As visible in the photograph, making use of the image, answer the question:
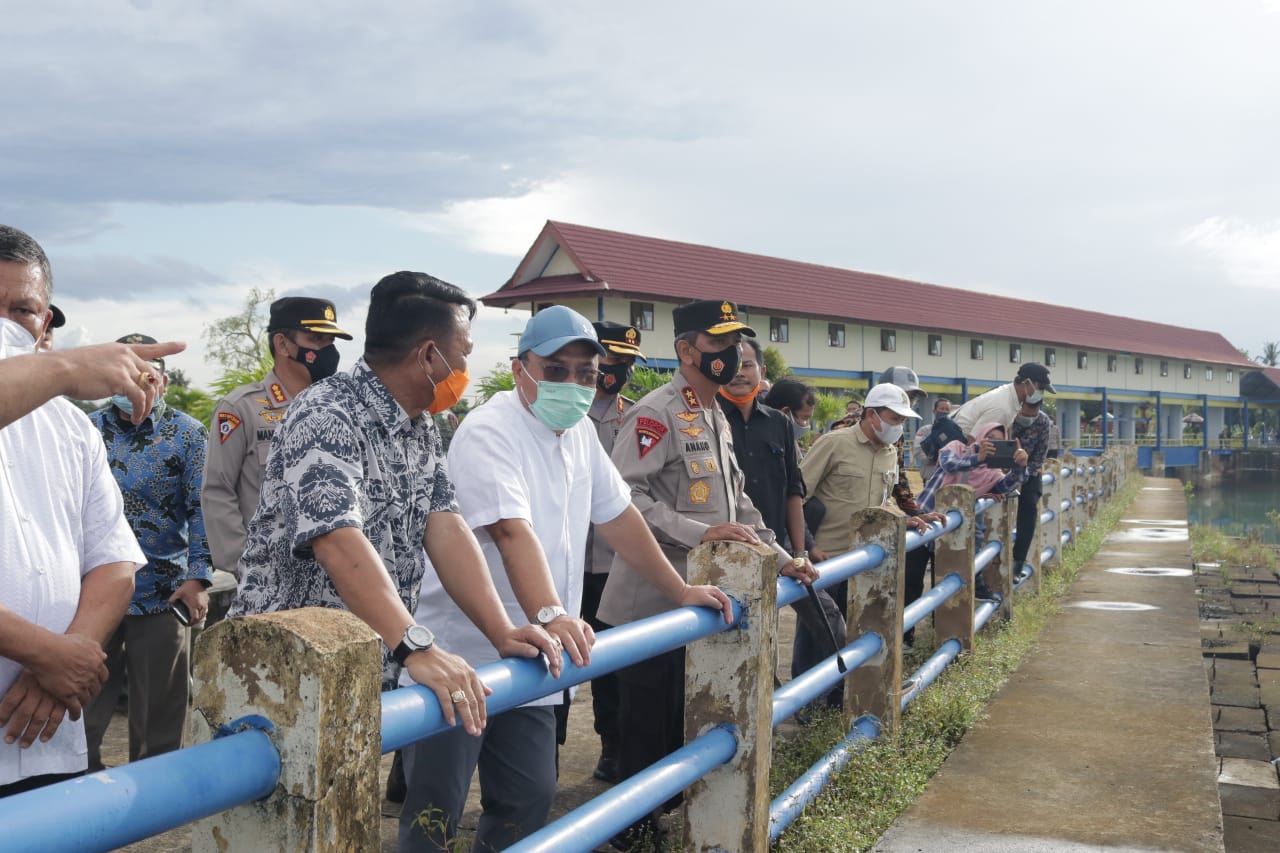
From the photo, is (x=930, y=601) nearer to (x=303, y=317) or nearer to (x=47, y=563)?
(x=303, y=317)

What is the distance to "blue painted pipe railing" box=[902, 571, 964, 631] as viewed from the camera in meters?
4.75

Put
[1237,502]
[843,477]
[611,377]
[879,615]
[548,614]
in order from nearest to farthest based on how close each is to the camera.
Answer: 1. [548,614]
2. [879,615]
3. [611,377]
4. [843,477]
5. [1237,502]

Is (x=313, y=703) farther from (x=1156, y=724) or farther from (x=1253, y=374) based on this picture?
(x=1253, y=374)

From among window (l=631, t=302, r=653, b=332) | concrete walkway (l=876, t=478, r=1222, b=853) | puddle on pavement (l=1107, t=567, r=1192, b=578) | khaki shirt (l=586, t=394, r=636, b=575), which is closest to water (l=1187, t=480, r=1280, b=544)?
window (l=631, t=302, r=653, b=332)

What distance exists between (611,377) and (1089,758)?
2.55m

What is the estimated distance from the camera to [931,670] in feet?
17.2

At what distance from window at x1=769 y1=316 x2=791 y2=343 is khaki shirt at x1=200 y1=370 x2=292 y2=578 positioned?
28.7 metres

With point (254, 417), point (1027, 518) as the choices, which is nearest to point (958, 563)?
point (1027, 518)

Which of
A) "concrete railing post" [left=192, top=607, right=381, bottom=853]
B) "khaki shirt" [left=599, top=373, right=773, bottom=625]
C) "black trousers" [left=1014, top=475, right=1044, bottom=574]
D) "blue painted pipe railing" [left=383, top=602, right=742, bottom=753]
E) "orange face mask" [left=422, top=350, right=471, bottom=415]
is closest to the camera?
"concrete railing post" [left=192, top=607, right=381, bottom=853]

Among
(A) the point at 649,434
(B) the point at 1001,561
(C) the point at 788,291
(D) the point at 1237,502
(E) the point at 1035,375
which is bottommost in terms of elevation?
(D) the point at 1237,502

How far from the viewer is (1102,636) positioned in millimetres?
6617

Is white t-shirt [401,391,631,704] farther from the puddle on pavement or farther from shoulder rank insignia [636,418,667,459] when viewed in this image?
the puddle on pavement

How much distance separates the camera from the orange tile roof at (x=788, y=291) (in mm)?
28969

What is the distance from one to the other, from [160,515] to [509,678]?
270 cm
